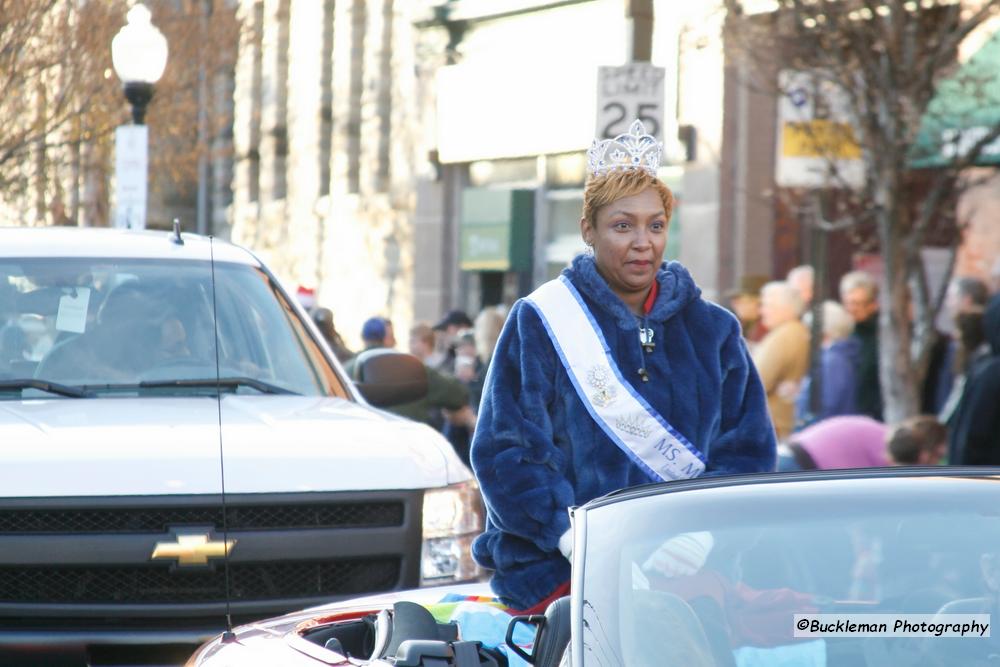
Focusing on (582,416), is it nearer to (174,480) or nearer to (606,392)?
(606,392)

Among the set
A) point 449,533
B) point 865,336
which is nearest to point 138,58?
point 865,336

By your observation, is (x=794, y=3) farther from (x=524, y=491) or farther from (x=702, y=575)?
(x=702, y=575)

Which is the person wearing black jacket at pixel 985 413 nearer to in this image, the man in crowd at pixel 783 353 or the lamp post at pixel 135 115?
the man in crowd at pixel 783 353

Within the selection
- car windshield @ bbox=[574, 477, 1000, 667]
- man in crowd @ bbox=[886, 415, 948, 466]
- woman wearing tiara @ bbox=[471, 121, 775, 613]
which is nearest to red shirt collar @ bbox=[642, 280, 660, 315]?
woman wearing tiara @ bbox=[471, 121, 775, 613]

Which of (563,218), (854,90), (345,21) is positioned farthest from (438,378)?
(345,21)

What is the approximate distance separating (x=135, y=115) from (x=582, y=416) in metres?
11.7

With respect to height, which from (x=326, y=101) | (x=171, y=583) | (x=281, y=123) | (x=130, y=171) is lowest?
(x=171, y=583)

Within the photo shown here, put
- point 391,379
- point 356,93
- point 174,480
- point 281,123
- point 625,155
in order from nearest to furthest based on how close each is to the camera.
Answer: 1. point 625,155
2. point 174,480
3. point 391,379
4. point 356,93
5. point 281,123

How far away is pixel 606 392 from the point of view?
14.6 feet

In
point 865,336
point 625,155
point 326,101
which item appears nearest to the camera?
point 625,155

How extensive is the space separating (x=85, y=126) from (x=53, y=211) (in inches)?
52.5

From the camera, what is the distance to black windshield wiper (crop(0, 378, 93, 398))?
21.4 feet

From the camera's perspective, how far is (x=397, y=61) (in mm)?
28312

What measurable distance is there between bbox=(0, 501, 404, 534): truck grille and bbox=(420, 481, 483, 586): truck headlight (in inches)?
8.5
